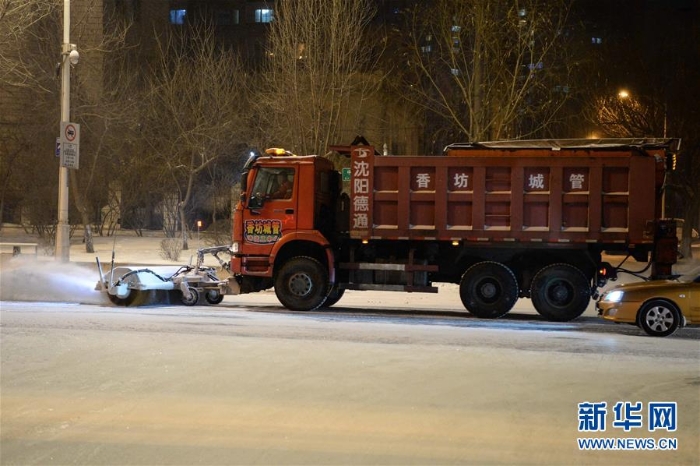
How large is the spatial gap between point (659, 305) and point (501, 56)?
13506 mm

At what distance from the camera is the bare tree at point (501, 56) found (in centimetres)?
2400

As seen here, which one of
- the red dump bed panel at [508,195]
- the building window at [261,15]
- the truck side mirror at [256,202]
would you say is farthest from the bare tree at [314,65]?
the building window at [261,15]

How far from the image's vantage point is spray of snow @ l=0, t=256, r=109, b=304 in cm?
1711

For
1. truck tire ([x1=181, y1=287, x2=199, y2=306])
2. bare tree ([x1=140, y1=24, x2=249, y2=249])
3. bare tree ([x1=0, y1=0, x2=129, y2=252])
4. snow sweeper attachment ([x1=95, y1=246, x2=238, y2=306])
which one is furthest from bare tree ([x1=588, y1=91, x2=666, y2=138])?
truck tire ([x1=181, y1=287, x2=199, y2=306])

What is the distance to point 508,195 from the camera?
1490 cm

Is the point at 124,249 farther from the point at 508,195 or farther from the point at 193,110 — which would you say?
the point at 508,195

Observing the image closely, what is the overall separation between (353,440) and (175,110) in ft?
96.8

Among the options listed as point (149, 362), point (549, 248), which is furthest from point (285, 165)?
point (149, 362)

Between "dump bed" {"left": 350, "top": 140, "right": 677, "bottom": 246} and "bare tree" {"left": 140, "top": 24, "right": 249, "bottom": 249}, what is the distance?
1927 centimetres

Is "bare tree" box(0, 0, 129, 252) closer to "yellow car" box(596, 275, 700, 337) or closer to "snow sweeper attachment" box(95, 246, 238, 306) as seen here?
"snow sweeper attachment" box(95, 246, 238, 306)

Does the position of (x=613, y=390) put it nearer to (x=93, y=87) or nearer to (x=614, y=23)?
(x=93, y=87)

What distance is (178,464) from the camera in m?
6.11

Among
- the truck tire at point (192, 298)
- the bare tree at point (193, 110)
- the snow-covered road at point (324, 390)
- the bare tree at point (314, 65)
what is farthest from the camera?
the bare tree at point (193, 110)

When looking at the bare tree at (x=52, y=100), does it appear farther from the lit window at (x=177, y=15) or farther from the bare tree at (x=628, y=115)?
the lit window at (x=177, y=15)
